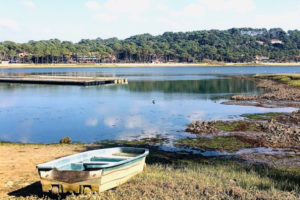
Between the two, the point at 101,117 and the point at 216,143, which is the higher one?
the point at 101,117

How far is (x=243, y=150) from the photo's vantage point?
24016 millimetres

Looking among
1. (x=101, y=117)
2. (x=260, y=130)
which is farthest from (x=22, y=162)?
(x=260, y=130)

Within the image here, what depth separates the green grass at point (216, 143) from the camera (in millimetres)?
24766

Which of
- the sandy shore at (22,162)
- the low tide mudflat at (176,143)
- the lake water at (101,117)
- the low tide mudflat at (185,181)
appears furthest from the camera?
the lake water at (101,117)

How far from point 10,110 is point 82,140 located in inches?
850

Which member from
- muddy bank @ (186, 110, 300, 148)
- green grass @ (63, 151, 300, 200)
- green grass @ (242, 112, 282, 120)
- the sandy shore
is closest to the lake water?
green grass @ (242, 112, 282, 120)

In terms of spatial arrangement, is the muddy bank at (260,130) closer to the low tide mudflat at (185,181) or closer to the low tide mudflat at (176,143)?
the low tide mudflat at (176,143)

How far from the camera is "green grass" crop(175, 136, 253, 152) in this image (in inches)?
975

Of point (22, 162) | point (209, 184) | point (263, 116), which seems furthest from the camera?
point (263, 116)

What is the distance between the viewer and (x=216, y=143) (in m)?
26.0

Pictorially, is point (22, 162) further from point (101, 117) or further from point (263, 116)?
point (263, 116)

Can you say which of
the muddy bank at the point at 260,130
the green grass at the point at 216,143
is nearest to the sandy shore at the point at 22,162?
the green grass at the point at 216,143

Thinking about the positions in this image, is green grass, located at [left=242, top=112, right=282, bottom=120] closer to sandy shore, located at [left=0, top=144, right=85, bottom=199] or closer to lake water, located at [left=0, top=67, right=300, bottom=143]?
lake water, located at [left=0, top=67, right=300, bottom=143]

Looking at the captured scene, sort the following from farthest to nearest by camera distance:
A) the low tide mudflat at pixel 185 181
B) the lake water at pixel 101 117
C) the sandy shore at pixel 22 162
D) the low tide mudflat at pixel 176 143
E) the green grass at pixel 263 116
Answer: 1. the green grass at pixel 263 116
2. the lake water at pixel 101 117
3. the sandy shore at pixel 22 162
4. the low tide mudflat at pixel 176 143
5. the low tide mudflat at pixel 185 181
